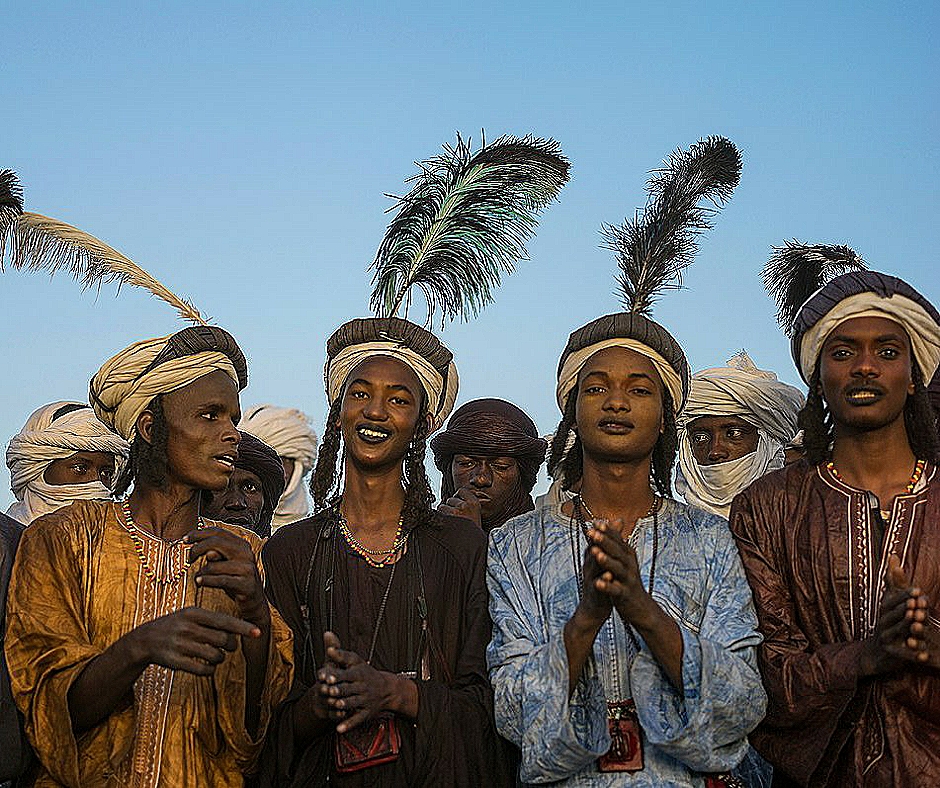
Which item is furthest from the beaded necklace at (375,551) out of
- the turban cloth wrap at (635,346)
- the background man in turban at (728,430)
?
the background man in turban at (728,430)

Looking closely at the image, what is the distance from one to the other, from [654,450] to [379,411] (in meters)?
1.20

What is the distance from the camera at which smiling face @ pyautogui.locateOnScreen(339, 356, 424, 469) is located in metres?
5.77

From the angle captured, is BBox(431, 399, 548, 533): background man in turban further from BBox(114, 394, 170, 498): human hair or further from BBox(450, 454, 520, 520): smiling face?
BBox(114, 394, 170, 498): human hair

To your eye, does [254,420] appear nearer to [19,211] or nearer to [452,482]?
[452,482]

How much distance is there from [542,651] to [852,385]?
1682 millimetres

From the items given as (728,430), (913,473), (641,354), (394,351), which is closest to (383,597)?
(394,351)

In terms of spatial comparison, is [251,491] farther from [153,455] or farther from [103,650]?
[103,650]

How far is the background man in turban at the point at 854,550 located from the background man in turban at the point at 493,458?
3.23m

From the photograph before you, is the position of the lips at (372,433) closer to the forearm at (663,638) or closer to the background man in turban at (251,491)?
the forearm at (663,638)

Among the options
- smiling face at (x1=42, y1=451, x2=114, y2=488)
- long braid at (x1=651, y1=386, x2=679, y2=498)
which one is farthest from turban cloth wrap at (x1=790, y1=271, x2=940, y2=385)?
smiling face at (x1=42, y1=451, x2=114, y2=488)

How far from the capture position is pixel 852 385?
212 inches

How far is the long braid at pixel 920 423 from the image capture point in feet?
17.9

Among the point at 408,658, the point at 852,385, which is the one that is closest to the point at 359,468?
the point at 408,658

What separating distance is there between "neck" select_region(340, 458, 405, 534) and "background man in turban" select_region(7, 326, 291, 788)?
1.47ft
